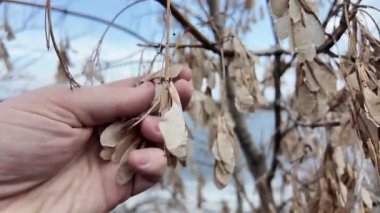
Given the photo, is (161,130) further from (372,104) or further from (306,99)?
(306,99)

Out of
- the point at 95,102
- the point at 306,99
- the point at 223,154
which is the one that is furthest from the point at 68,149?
the point at 306,99

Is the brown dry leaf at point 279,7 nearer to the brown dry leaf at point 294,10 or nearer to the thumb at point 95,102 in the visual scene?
the brown dry leaf at point 294,10

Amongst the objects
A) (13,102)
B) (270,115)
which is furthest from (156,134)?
(270,115)

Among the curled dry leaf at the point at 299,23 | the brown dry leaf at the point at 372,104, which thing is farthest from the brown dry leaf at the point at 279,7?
the brown dry leaf at the point at 372,104

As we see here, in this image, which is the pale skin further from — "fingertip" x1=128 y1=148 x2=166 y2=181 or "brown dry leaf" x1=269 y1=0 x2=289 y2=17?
"brown dry leaf" x1=269 y1=0 x2=289 y2=17

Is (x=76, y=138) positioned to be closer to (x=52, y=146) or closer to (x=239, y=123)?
(x=52, y=146)

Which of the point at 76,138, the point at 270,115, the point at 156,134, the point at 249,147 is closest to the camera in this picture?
the point at 156,134

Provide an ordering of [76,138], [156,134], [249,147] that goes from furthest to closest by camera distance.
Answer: [249,147] → [76,138] → [156,134]
